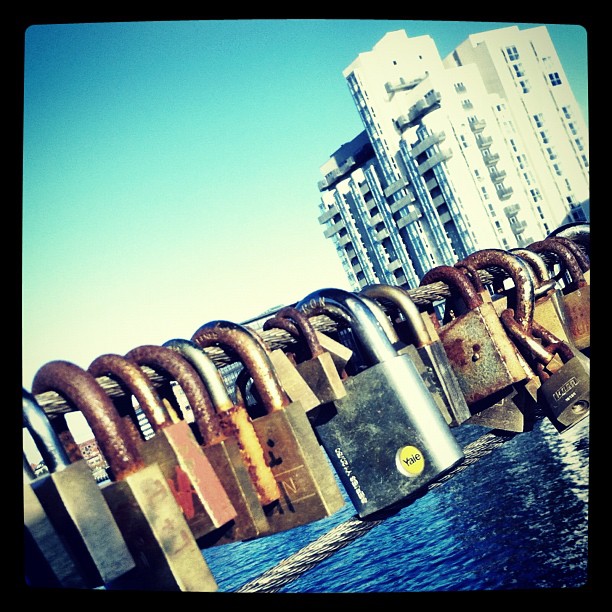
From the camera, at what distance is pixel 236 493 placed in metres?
2.70

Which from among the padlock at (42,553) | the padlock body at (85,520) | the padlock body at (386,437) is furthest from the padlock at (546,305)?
the padlock at (42,553)

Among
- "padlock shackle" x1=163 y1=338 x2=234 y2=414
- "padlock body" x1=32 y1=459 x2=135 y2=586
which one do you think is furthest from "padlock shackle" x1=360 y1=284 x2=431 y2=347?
"padlock body" x1=32 y1=459 x2=135 y2=586

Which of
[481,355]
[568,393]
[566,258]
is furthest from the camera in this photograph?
[566,258]

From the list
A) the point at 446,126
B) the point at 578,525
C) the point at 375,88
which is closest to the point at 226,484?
the point at 578,525

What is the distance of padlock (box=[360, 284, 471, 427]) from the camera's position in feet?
14.0

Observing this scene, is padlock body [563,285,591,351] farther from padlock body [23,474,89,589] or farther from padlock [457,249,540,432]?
padlock body [23,474,89,589]

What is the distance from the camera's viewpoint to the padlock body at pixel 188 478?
246cm

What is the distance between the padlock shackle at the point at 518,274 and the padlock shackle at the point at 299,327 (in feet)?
6.86

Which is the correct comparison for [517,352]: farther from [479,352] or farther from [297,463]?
[297,463]

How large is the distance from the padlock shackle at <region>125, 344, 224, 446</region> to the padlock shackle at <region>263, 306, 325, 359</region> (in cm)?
82

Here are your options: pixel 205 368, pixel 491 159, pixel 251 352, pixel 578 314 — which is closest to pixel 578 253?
pixel 578 314

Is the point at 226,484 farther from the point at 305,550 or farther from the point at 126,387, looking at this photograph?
the point at 305,550

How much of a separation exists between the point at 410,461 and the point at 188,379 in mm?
1270
